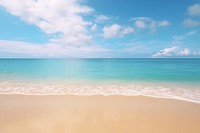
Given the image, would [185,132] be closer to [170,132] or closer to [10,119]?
[170,132]

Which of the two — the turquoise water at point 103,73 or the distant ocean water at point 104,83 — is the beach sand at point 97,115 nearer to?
the distant ocean water at point 104,83

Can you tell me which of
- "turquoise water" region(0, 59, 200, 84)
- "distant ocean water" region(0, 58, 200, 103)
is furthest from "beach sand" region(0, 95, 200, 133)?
"turquoise water" region(0, 59, 200, 84)

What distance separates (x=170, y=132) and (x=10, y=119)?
220 inches

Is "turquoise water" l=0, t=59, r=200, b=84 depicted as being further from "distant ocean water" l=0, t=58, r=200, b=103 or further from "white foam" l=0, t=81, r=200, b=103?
"white foam" l=0, t=81, r=200, b=103

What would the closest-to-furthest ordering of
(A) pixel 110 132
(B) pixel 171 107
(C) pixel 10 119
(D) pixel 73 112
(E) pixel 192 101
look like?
(A) pixel 110 132, (C) pixel 10 119, (D) pixel 73 112, (B) pixel 171 107, (E) pixel 192 101

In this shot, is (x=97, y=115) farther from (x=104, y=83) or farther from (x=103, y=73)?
(x=103, y=73)

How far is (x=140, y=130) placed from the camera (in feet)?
14.3

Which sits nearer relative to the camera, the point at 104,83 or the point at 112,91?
the point at 112,91

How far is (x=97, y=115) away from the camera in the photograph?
5.42m

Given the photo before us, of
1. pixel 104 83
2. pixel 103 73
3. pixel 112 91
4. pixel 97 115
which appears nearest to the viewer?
pixel 97 115

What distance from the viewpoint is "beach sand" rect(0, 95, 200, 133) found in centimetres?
445

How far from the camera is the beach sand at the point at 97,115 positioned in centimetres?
445

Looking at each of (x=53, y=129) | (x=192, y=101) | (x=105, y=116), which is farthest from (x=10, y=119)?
(x=192, y=101)

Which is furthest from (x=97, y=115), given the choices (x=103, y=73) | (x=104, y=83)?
(x=103, y=73)
